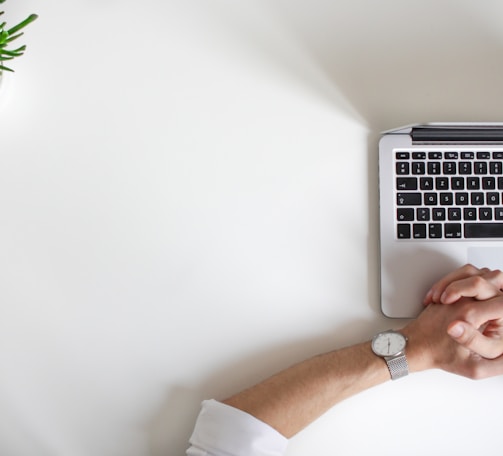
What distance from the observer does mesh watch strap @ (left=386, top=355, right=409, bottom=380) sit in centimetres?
91

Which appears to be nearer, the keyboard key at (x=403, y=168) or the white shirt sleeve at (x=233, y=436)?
the white shirt sleeve at (x=233, y=436)

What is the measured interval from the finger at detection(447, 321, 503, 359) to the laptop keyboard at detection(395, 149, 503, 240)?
0.15m

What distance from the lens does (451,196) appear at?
0.94m

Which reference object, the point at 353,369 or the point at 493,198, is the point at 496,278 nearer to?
the point at 493,198

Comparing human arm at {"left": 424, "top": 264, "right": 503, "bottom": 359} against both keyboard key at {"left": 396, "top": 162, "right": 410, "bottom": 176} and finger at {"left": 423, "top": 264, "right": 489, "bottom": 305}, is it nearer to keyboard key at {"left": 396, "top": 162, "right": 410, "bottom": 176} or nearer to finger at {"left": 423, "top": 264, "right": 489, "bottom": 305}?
finger at {"left": 423, "top": 264, "right": 489, "bottom": 305}

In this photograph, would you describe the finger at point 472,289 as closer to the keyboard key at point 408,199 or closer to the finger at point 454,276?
the finger at point 454,276

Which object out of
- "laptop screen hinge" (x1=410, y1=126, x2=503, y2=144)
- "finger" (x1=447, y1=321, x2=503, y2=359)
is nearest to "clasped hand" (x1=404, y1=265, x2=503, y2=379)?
"finger" (x1=447, y1=321, x2=503, y2=359)

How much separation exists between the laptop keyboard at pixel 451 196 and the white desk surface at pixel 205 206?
7cm

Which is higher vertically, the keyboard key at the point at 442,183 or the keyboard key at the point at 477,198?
the keyboard key at the point at 442,183

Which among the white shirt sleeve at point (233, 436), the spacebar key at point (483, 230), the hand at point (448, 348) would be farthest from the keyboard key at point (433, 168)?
the white shirt sleeve at point (233, 436)

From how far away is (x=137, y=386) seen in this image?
95 centimetres

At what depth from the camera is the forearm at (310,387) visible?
878mm

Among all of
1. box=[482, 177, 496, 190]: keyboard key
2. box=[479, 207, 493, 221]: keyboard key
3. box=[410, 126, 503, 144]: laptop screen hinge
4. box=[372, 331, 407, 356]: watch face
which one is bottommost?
box=[372, 331, 407, 356]: watch face

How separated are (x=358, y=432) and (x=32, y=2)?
92cm
